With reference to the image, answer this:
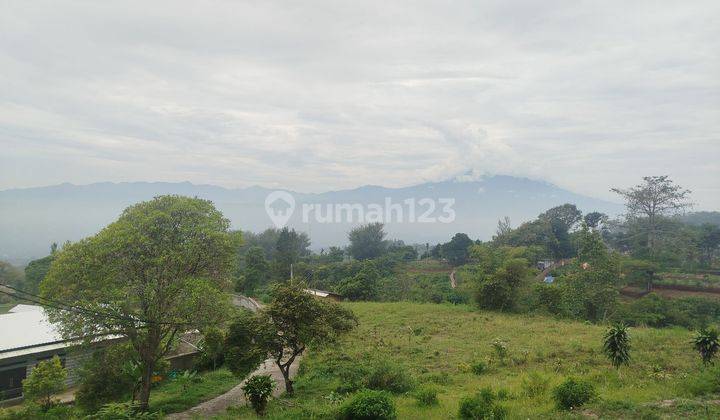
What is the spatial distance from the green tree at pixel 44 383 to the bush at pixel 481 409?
1339cm

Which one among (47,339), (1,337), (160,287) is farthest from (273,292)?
(1,337)

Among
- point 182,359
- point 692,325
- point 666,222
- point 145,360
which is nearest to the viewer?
point 145,360

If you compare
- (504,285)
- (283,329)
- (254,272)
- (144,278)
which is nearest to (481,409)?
(283,329)

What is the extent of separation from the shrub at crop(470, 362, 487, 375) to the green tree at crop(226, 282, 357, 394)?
4.91m

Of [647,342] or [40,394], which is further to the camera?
[647,342]

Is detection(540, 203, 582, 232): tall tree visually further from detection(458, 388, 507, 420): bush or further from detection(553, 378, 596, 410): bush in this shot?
detection(458, 388, 507, 420): bush

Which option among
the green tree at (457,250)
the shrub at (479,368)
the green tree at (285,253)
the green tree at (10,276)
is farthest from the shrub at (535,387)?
the green tree at (457,250)

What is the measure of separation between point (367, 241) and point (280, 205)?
114 feet

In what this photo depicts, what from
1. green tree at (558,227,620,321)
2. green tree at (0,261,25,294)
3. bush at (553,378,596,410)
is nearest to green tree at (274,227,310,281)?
green tree at (0,261,25,294)

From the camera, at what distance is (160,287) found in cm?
1291

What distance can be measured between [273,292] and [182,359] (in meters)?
8.08

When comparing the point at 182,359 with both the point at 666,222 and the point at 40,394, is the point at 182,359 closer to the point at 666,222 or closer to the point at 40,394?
the point at 40,394

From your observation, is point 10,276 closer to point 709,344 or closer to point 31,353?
point 31,353

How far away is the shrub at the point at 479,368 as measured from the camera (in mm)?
15352
